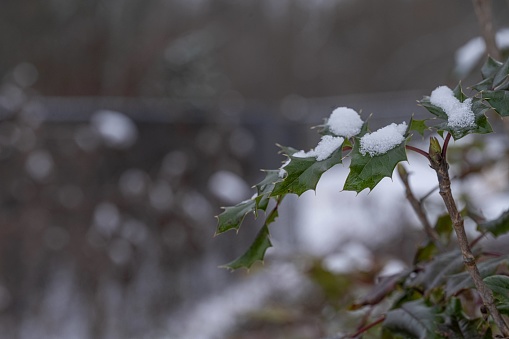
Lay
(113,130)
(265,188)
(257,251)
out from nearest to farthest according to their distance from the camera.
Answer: (265,188) < (257,251) < (113,130)

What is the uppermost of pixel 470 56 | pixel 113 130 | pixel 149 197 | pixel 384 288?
pixel 113 130

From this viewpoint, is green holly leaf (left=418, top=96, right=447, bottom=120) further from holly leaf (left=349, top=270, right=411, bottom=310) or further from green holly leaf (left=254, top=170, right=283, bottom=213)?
holly leaf (left=349, top=270, right=411, bottom=310)

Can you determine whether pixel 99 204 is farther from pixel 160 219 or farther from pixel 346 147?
pixel 346 147

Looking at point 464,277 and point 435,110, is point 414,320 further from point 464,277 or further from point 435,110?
point 435,110

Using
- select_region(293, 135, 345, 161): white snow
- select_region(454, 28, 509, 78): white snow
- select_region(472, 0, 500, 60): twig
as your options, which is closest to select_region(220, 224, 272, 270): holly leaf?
select_region(293, 135, 345, 161): white snow

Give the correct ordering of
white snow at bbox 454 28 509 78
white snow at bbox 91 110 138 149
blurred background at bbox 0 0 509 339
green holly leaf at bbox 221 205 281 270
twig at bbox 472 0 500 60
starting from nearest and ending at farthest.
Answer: green holly leaf at bbox 221 205 281 270 < twig at bbox 472 0 500 60 < white snow at bbox 454 28 509 78 < blurred background at bbox 0 0 509 339 < white snow at bbox 91 110 138 149

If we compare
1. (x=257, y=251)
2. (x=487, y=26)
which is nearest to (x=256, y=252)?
(x=257, y=251)

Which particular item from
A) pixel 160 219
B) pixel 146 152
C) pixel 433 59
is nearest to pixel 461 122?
pixel 160 219
